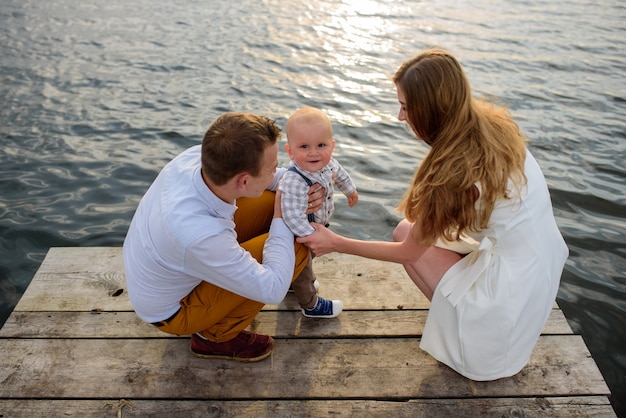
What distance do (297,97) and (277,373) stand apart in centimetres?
547

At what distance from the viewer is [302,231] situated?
2.76 m

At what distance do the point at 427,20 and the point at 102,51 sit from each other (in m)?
6.44

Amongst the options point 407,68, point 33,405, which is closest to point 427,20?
point 407,68

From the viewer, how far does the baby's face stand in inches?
109

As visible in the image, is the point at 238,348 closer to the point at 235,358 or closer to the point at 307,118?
the point at 235,358

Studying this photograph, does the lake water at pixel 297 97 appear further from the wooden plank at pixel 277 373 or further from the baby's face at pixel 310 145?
the baby's face at pixel 310 145

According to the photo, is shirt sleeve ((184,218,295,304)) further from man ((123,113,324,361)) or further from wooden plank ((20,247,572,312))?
wooden plank ((20,247,572,312))

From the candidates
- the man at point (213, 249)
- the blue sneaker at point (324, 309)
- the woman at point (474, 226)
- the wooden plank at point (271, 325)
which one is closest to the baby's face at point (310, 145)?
the man at point (213, 249)

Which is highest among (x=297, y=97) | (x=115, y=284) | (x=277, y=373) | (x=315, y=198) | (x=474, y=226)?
(x=474, y=226)

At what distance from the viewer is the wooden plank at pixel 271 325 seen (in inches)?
119

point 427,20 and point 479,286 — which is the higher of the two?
point 479,286

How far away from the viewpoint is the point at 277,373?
9.07 ft

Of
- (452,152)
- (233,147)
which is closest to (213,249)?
(233,147)

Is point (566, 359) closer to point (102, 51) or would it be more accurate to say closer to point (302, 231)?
point (302, 231)
